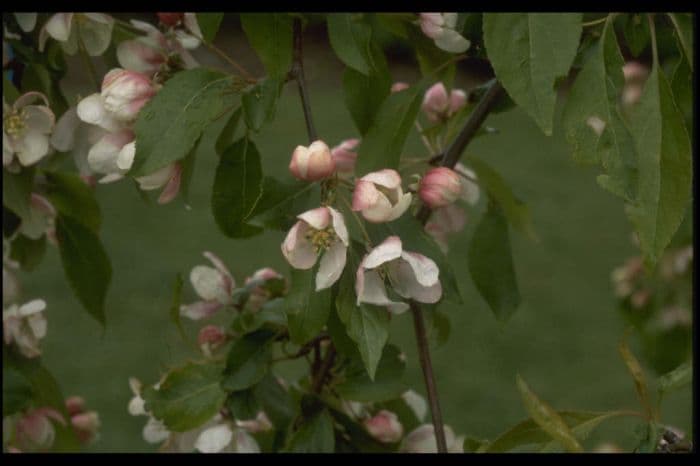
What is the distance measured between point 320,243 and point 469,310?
9.19 ft

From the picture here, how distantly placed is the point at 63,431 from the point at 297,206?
1.69ft

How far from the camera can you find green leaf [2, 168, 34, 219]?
1119 millimetres

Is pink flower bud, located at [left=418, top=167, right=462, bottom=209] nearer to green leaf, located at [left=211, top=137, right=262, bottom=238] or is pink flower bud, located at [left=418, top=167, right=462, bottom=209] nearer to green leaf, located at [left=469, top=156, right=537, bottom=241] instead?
green leaf, located at [left=211, top=137, right=262, bottom=238]

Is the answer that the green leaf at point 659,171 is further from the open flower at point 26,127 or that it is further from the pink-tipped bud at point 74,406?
the pink-tipped bud at point 74,406

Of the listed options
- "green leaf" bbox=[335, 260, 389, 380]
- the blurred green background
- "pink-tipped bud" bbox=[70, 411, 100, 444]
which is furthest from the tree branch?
the blurred green background

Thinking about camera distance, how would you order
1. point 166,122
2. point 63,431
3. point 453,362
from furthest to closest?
point 453,362 → point 63,431 → point 166,122

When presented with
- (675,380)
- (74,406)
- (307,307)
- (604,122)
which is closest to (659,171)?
(604,122)

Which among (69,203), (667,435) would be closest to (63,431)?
(69,203)

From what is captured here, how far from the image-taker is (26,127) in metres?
1.07

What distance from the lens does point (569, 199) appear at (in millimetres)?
4418

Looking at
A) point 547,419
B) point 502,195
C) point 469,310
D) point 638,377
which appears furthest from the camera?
point 469,310

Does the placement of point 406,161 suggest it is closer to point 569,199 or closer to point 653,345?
point 653,345

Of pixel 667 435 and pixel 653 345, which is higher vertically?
pixel 667 435

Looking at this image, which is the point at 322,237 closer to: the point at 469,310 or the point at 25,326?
the point at 25,326
